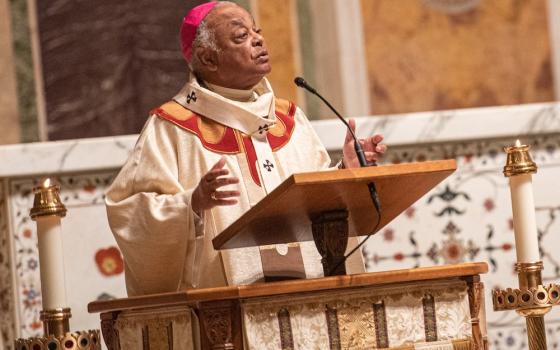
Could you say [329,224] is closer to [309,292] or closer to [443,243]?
[309,292]

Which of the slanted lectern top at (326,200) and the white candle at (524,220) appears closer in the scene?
the slanted lectern top at (326,200)

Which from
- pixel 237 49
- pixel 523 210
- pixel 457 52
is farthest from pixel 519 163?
pixel 457 52

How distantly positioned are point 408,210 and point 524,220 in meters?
1.34

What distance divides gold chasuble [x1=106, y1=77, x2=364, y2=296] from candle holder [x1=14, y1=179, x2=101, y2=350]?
0.23 meters

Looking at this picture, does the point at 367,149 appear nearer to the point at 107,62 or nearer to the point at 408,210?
the point at 408,210

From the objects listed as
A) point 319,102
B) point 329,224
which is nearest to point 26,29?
point 319,102

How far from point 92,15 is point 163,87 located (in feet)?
1.54

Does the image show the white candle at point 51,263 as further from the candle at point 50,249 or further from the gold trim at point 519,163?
the gold trim at point 519,163

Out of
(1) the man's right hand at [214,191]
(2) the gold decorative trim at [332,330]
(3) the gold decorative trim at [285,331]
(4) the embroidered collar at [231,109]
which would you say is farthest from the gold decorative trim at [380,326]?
(4) the embroidered collar at [231,109]

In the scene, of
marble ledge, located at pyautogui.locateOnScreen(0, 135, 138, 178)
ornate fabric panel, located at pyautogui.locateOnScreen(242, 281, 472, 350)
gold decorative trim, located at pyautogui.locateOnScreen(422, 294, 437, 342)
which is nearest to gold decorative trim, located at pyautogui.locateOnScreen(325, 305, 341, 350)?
ornate fabric panel, located at pyautogui.locateOnScreen(242, 281, 472, 350)

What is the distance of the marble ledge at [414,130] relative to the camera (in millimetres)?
5633

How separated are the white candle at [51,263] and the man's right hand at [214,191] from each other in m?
0.44

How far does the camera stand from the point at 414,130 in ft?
19.1

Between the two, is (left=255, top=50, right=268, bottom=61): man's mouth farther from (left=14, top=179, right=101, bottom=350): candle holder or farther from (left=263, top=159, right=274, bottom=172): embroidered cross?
(left=14, top=179, right=101, bottom=350): candle holder
